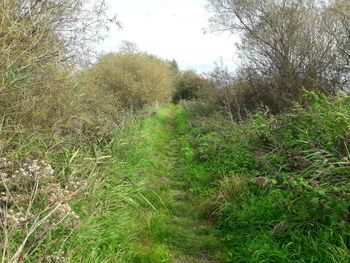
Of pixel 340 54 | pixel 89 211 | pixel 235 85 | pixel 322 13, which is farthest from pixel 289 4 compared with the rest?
pixel 89 211

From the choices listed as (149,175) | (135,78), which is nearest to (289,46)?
(149,175)

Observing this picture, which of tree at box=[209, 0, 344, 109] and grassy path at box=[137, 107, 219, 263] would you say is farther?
tree at box=[209, 0, 344, 109]

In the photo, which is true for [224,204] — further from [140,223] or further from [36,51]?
[36,51]

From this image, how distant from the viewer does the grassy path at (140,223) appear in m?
3.28

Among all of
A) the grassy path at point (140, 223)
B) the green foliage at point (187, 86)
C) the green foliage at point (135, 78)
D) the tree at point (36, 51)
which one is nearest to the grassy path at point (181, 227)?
the grassy path at point (140, 223)

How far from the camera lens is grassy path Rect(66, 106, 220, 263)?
328cm

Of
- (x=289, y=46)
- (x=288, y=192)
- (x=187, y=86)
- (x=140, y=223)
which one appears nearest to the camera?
(x=288, y=192)

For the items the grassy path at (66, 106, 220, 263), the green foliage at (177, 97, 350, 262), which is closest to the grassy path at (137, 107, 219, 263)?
the grassy path at (66, 106, 220, 263)

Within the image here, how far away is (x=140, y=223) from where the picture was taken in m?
4.14

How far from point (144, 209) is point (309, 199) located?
2.67m

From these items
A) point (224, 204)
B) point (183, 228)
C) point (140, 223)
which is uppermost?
point (224, 204)

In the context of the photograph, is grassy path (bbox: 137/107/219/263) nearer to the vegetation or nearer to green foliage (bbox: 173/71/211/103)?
the vegetation

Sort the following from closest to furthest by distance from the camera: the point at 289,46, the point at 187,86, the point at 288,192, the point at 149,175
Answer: the point at 288,192 → the point at 149,175 → the point at 289,46 → the point at 187,86

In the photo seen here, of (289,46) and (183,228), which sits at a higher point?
(289,46)
